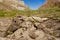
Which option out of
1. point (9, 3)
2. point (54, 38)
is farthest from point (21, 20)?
point (9, 3)

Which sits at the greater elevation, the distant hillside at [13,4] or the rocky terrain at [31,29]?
the distant hillside at [13,4]

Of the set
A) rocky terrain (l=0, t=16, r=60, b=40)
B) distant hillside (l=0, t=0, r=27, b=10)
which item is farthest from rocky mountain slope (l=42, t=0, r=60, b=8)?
rocky terrain (l=0, t=16, r=60, b=40)

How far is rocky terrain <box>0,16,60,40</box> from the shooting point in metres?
9.37

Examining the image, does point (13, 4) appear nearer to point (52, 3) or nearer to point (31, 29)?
point (52, 3)

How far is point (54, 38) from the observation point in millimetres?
9312

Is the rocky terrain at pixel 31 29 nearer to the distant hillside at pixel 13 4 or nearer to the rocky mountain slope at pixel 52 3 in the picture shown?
the rocky mountain slope at pixel 52 3

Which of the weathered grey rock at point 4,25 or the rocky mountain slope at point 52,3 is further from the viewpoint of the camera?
the rocky mountain slope at point 52,3

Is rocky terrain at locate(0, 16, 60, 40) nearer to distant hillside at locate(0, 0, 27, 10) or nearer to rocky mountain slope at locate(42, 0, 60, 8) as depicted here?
rocky mountain slope at locate(42, 0, 60, 8)

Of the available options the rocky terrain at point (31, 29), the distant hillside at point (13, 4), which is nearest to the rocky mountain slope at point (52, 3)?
the distant hillside at point (13, 4)

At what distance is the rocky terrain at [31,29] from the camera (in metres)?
9.37

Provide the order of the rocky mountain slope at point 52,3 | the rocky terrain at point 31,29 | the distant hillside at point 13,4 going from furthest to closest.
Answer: the distant hillside at point 13,4
the rocky mountain slope at point 52,3
the rocky terrain at point 31,29

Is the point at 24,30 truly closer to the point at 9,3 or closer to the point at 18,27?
the point at 18,27

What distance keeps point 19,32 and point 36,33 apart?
850 millimetres

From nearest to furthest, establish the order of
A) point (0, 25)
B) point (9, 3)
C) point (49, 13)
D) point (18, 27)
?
1. point (18, 27)
2. point (0, 25)
3. point (49, 13)
4. point (9, 3)
